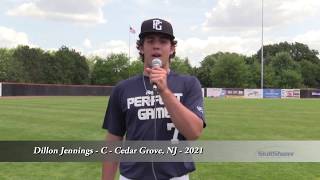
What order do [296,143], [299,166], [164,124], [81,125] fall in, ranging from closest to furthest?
[164,124] < [299,166] < [296,143] < [81,125]

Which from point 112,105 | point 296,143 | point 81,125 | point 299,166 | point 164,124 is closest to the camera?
point 164,124

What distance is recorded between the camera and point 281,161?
11.0 meters

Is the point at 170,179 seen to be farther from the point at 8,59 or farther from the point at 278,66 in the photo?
the point at 278,66

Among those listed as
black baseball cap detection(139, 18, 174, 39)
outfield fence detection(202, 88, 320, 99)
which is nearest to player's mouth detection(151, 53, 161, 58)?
black baseball cap detection(139, 18, 174, 39)

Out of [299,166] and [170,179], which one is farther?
[299,166]

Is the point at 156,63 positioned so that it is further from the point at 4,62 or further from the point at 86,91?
A: the point at 4,62

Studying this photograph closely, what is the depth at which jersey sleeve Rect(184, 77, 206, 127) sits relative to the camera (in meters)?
3.21

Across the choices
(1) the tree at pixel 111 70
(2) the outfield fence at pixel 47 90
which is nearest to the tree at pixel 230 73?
(1) the tree at pixel 111 70

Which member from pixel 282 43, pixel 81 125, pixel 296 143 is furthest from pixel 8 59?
pixel 296 143

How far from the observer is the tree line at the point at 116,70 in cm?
10088

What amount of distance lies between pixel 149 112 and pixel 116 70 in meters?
109

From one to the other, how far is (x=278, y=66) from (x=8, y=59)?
60.3m

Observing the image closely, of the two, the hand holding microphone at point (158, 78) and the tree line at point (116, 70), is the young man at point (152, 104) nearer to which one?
the hand holding microphone at point (158, 78)

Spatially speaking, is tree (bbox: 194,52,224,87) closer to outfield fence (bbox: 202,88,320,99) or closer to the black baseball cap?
outfield fence (bbox: 202,88,320,99)
